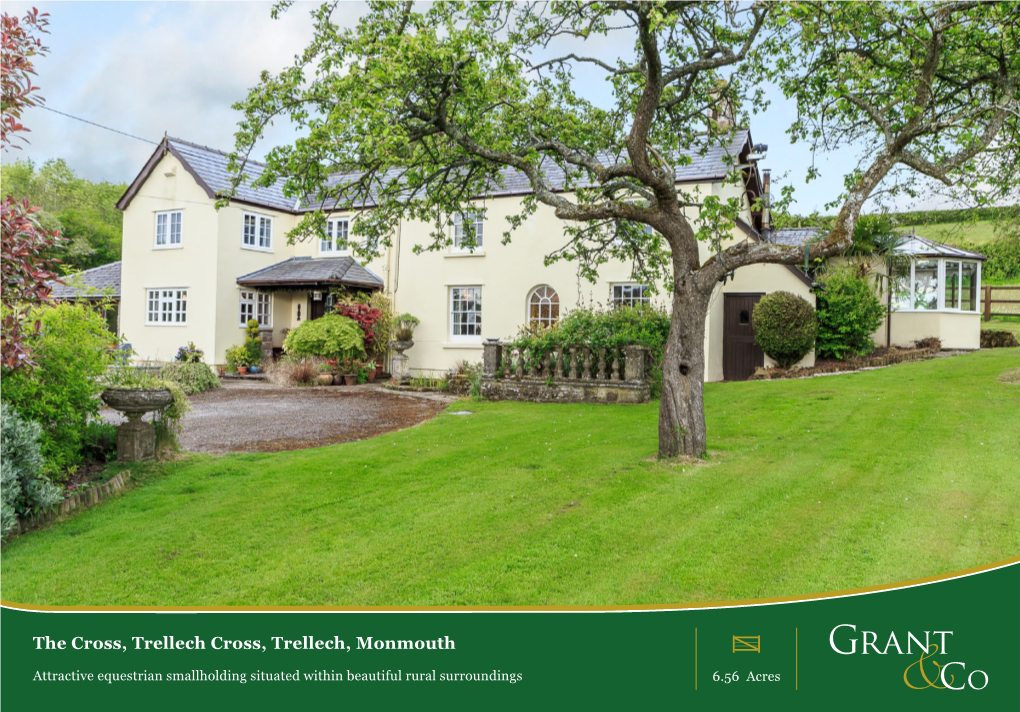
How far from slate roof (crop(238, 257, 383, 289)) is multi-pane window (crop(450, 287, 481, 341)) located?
2.97 metres

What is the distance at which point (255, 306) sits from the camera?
24531 millimetres

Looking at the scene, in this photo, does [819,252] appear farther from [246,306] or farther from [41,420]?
[246,306]

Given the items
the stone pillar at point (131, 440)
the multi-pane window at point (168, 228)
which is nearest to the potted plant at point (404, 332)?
the multi-pane window at point (168, 228)

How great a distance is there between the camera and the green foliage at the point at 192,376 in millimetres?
18516

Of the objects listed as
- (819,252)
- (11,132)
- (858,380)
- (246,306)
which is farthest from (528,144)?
(246,306)

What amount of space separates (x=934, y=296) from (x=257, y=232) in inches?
881

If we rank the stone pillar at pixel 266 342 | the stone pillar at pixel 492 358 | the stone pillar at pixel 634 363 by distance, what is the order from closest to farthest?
the stone pillar at pixel 634 363, the stone pillar at pixel 492 358, the stone pillar at pixel 266 342

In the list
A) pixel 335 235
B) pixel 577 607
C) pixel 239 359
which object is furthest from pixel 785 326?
pixel 239 359

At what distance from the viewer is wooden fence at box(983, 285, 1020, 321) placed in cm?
2678

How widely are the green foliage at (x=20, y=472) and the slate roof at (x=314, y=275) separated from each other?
51.5 ft

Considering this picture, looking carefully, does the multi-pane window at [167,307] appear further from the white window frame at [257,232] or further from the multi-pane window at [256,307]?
the white window frame at [257,232]

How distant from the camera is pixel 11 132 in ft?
17.8

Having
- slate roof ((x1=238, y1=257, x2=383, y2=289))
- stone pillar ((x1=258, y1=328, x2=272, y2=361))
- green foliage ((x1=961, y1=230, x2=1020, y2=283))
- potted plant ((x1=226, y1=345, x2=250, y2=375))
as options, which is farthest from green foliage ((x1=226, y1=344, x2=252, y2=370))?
green foliage ((x1=961, y1=230, x2=1020, y2=283))

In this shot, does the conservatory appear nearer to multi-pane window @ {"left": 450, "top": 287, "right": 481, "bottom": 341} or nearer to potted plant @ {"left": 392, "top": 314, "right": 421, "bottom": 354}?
multi-pane window @ {"left": 450, "top": 287, "right": 481, "bottom": 341}
